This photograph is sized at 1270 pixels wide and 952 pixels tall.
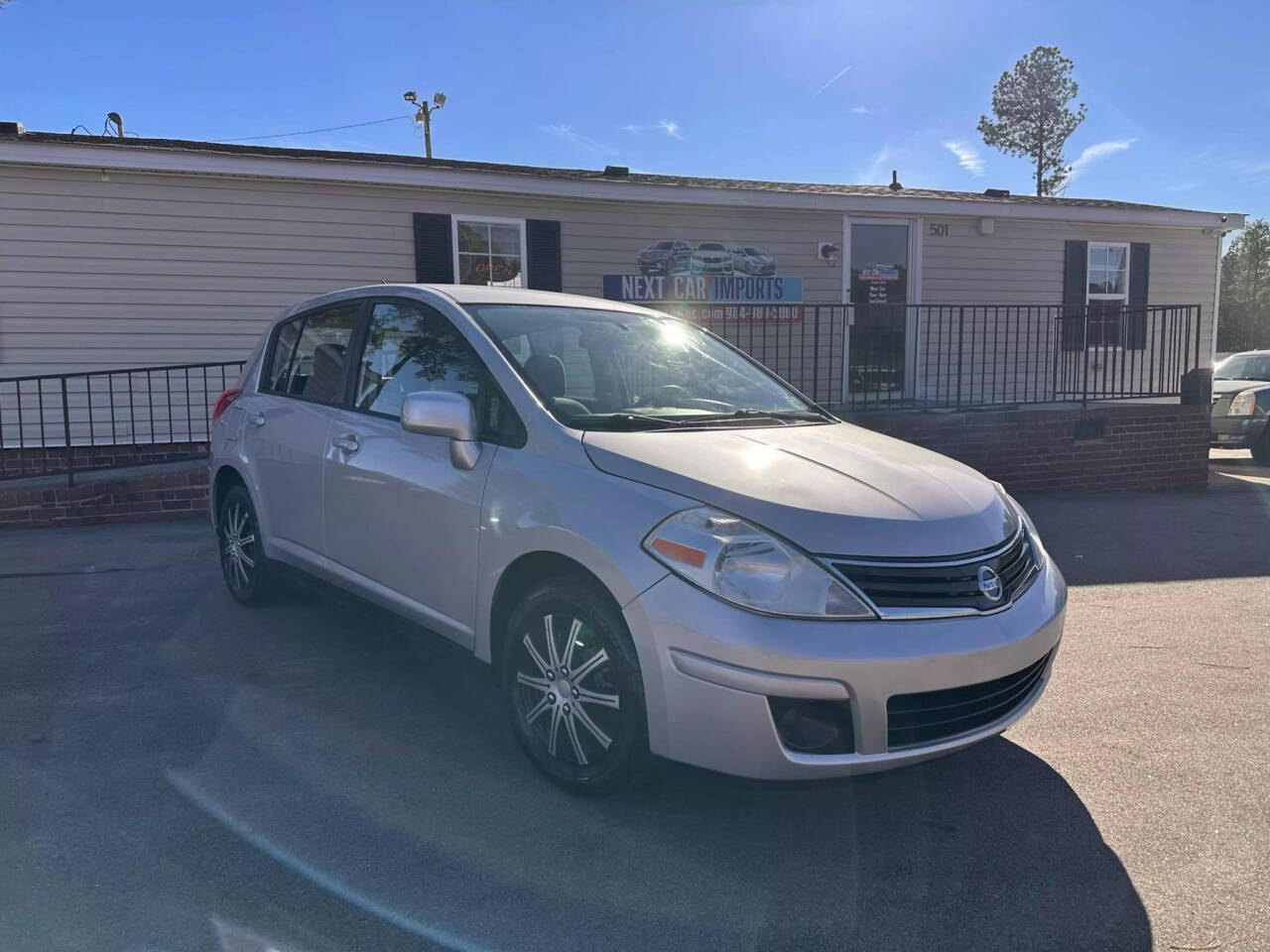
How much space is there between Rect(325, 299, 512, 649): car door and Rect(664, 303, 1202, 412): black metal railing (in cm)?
605

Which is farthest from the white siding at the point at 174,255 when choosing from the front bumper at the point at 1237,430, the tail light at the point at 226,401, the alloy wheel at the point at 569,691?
the front bumper at the point at 1237,430

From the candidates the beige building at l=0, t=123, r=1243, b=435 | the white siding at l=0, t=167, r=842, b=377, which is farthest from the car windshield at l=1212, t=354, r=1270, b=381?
the white siding at l=0, t=167, r=842, b=377

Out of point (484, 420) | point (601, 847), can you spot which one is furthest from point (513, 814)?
point (484, 420)

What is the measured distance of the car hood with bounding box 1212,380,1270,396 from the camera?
12.8 meters

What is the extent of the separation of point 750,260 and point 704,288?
72 cm

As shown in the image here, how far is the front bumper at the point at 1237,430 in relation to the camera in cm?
1262

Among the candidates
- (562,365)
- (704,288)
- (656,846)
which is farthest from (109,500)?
(656,846)

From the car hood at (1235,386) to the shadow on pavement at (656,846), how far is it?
463 inches

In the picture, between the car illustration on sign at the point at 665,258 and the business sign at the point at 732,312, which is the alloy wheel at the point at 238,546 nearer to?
the business sign at the point at 732,312

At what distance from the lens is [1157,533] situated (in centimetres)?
787

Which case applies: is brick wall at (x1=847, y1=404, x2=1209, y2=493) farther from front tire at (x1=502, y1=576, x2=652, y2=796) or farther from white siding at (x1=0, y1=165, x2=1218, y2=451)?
front tire at (x1=502, y1=576, x2=652, y2=796)

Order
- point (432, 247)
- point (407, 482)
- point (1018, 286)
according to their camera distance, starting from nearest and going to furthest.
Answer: point (407, 482) → point (432, 247) → point (1018, 286)

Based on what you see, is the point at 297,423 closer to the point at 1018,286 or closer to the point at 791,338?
the point at 791,338

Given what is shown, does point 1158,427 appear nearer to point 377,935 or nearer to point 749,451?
point 749,451
